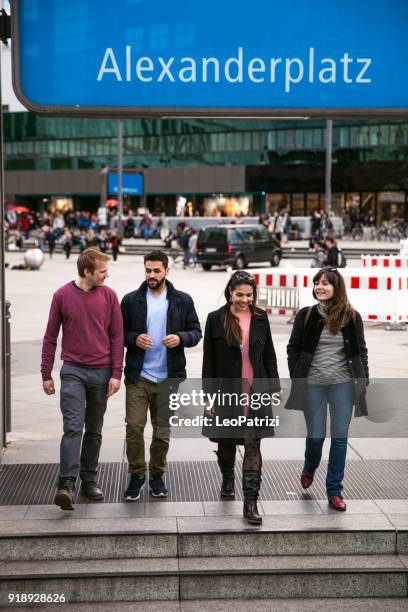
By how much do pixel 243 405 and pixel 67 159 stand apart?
7847 cm

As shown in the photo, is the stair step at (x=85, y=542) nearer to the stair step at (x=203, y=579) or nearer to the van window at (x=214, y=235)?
the stair step at (x=203, y=579)

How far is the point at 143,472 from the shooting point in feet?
22.4

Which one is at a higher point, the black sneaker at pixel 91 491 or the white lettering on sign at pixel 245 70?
the white lettering on sign at pixel 245 70

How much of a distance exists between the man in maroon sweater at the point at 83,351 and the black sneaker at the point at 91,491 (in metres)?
0.26

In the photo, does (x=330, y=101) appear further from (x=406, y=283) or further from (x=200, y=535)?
(x=406, y=283)

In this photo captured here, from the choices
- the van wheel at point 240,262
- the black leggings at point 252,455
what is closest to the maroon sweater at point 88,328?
the black leggings at point 252,455

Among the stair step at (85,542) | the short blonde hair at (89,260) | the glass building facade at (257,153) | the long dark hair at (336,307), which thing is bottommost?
the stair step at (85,542)

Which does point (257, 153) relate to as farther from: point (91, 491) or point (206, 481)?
point (91, 491)

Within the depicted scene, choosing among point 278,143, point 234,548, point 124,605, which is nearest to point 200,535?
point 234,548

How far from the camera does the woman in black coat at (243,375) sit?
6477mm

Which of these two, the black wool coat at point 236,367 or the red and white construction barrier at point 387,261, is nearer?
the black wool coat at point 236,367

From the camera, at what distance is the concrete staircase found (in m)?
5.99

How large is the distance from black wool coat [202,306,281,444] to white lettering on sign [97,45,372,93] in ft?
5.03

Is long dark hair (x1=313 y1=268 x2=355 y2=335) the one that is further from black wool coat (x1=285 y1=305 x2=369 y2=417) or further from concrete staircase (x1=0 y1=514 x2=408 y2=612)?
concrete staircase (x1=0 y1=514 x2=408 y2=612)
